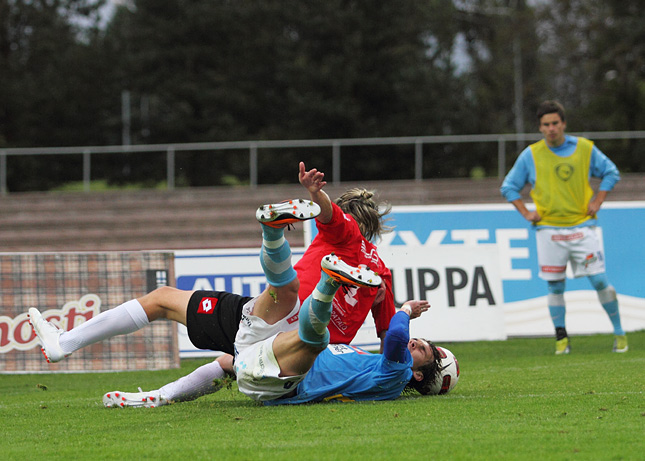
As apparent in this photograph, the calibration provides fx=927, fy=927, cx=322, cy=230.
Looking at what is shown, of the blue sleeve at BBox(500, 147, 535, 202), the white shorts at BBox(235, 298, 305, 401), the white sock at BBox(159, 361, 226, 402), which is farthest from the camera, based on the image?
the blue sleeve at BBox(500, 147, 535, 202)

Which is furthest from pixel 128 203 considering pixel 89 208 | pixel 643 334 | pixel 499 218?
pixel 643 334

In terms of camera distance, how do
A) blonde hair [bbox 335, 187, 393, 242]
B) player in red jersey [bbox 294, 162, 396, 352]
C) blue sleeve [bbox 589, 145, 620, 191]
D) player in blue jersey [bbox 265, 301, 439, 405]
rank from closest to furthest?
1. player in red jersey [bbox 294, 162, 396, 352]
2. player in blue jersey [bbox 265, 301, 439, 405]
3. blonde hair [bbox 335, 187, 393, 242]
4. blue sleeve [bbox 589, 145, 620, 191]

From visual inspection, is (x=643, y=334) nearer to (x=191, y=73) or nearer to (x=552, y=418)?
(x=552, y=418)

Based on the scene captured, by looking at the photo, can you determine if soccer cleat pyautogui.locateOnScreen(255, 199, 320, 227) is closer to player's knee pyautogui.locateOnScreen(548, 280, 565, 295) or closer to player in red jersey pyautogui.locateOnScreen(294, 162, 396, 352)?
player in red jersey pyautogui.locateOnScreen(294, 162, 396, 352)

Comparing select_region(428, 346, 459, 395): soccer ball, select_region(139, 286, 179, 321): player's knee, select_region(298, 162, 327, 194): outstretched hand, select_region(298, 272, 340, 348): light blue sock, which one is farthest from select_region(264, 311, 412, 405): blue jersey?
select_region(298, 162, 327, 194): outstretched hand

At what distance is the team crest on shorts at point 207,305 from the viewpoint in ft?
17.6

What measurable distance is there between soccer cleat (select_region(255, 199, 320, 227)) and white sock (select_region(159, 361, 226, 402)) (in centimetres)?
135

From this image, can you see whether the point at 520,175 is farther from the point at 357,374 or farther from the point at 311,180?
the point at 311,180

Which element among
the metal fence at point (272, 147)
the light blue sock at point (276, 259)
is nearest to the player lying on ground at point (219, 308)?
the light blue sock at point (276, 259)

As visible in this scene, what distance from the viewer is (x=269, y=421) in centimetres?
471

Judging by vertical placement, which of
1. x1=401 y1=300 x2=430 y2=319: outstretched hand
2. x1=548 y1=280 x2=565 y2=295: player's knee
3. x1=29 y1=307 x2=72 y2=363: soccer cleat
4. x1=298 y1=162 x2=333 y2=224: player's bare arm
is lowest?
x1=548 y1=280 x2=565 y2=295: player's knee

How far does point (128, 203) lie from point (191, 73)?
1295 cm

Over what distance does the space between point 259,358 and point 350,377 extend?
66 cm

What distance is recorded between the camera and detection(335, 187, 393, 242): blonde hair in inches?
226
